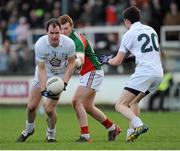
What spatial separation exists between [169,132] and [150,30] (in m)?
3.66

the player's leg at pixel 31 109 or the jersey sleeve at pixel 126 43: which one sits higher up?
the jersey sleeve at pixel 126 43

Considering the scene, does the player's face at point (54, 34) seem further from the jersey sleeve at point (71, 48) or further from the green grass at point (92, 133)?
the green grass at point (92, 133)

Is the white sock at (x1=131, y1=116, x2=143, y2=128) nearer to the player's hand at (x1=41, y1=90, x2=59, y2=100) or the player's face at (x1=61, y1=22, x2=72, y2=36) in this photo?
the player's hand at (x1=41, y1=90, x2=59, y2=100)

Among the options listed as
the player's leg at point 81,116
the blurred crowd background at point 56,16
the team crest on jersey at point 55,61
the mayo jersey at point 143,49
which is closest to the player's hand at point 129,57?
the mayo jersey at point 143,49

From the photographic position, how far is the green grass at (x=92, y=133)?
45.5 feet

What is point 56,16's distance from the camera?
3011 centimetres

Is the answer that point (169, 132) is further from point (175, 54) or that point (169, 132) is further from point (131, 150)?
point (175, 54)

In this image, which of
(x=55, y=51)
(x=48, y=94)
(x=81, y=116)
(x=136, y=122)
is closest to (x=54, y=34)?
(x=55, y=51)

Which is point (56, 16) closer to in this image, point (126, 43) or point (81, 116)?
point (81, 116)

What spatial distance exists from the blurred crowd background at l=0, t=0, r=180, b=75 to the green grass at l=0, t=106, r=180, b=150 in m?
2.21

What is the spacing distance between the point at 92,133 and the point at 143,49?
3.66 m

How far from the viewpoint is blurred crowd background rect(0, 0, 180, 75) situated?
28609mm

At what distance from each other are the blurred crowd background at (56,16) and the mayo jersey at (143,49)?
12.9 meters

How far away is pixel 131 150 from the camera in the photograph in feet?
42.4
